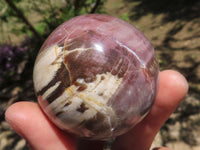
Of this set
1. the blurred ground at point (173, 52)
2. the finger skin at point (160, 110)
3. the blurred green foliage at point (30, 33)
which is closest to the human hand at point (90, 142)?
the finger skin at point (160, 110)

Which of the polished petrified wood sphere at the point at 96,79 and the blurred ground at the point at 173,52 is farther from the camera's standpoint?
the blurred ground at the point at 173,52

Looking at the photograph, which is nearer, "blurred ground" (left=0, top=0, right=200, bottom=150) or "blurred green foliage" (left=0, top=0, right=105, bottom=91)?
"blurred ground" (left=0, top=0, right=200, bottom=150)

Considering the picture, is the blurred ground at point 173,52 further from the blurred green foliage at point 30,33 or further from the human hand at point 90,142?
the human hand at point 90,142

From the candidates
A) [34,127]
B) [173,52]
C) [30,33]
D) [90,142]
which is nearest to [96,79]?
[34,127]

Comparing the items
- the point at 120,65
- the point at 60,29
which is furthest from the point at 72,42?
the point at 120,65

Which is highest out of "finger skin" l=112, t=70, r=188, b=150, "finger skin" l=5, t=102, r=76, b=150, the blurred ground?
"finger skin" l=5, t=102, r=76, b=150

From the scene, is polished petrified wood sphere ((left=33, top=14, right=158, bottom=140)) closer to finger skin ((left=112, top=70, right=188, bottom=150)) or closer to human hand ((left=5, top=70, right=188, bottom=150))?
human hand ((left=5, top=70, right=188, bottom=150))

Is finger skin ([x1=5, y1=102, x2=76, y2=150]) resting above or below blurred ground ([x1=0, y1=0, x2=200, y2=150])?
above

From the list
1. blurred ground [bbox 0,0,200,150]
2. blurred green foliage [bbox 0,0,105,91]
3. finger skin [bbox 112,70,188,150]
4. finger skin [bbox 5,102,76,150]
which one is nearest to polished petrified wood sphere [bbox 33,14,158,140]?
finger skin [bbox 5,102,76,150]
